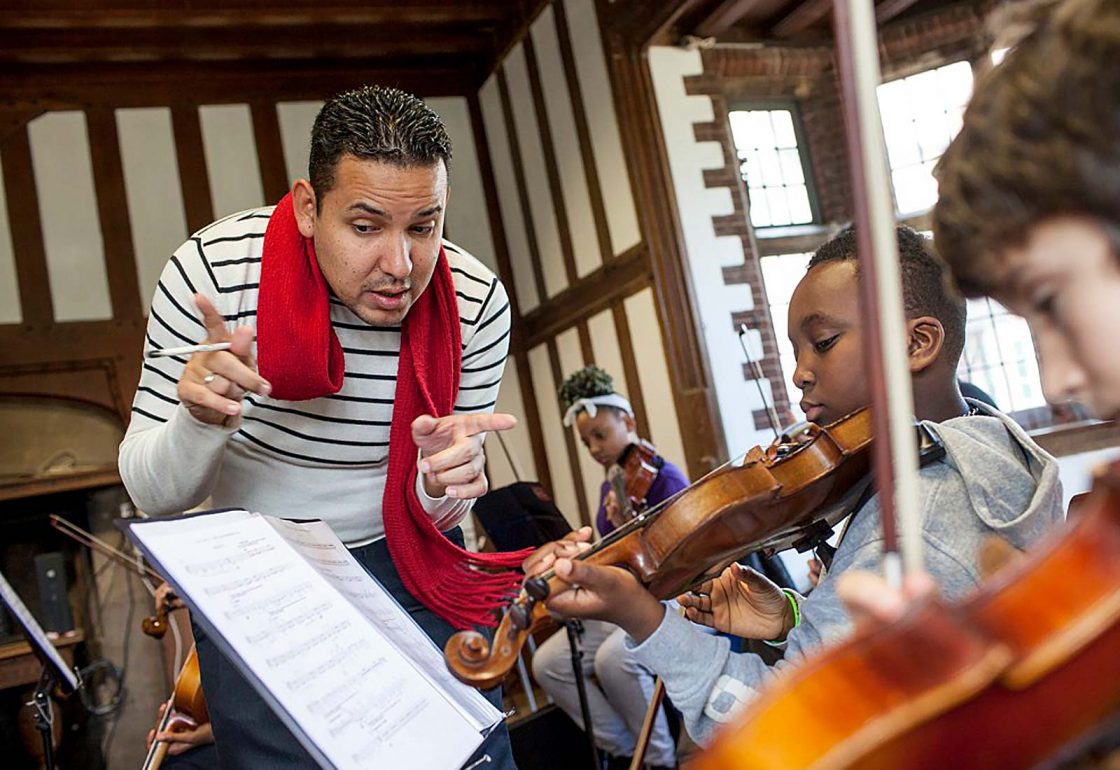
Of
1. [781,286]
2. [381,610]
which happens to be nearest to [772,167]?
[781,286]

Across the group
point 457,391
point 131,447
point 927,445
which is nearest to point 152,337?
point 131,447

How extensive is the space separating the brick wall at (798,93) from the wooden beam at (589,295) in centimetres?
46

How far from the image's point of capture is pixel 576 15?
5844mm

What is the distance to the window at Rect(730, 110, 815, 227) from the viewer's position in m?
5.96

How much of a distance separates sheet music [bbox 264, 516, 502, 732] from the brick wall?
3.97m

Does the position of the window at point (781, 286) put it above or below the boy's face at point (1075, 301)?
above

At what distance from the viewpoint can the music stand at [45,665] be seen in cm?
265

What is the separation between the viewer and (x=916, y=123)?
575cm

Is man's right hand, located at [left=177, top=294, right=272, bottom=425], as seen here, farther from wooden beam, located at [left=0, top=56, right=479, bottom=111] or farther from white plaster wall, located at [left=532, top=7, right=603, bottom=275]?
wooden beam, located at [left=0, top=56, right=479, bottom=111]

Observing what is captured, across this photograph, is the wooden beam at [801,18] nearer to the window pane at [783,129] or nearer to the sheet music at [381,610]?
the window pane at [783,129]

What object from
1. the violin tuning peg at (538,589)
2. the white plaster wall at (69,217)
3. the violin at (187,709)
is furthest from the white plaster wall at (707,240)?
the violin tuning peg at (538,589)

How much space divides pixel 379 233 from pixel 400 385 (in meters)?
0.27

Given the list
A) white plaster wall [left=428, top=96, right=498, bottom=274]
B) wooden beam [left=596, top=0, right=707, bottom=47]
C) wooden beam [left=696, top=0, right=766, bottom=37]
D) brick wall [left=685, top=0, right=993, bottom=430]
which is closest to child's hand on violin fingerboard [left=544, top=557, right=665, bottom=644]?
brick wall [left=685, top=0, right=993, bottom=430]

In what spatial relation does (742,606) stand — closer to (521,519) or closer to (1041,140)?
(1041,140)
